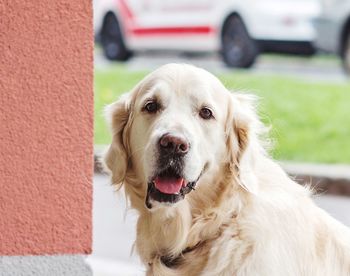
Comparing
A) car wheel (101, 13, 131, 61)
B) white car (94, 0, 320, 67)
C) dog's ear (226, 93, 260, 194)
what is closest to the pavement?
dog's ear (226, 93, 260, 194)

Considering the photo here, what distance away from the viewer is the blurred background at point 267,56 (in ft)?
32.3

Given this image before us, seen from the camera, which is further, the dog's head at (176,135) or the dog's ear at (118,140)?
the dog's ear at (118,140)

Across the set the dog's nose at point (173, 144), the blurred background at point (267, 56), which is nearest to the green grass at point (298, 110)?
the blurred background at point (267, 56)

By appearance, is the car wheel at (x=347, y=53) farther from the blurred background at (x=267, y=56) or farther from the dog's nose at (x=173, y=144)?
the dog's nose at (x=173, y=144)

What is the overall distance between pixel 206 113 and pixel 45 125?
2.00 ft

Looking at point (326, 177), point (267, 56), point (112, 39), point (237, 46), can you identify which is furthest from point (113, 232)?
point (267, 56)

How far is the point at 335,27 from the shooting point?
13023 millimetres

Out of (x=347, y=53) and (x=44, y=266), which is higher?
(x=44, y=266)

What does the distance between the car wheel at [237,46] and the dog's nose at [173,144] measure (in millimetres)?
10833

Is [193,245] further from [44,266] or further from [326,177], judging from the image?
[326,177]

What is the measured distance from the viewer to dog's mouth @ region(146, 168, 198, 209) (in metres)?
3.20

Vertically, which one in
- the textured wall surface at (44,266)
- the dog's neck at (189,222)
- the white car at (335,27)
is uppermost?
the dog's neck at (189,222)

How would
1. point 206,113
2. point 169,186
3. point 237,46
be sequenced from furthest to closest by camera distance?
1. point 237,46
2. point 206,113
3. point 169,186

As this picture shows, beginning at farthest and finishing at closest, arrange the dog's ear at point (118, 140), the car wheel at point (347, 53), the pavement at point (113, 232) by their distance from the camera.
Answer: the car wheel at point (347, 53)
the pavement at point (113, 232)
the dog's ear at point (118, 140)
